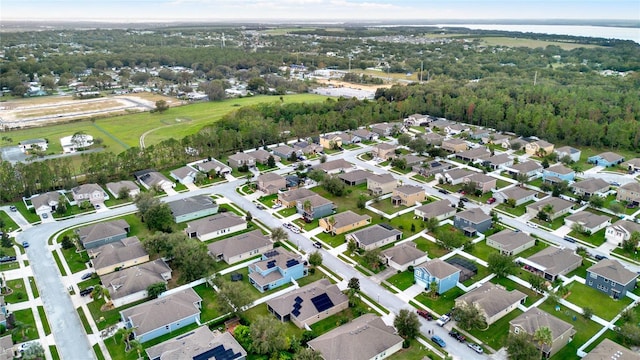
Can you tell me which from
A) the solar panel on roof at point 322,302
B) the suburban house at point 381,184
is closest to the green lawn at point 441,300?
the solar panel on roof at point 322,302

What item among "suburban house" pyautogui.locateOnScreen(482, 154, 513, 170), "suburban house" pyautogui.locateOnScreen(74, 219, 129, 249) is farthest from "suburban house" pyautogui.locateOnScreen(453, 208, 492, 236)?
"suburban house" pyautogui.locateOnScreen(74, 219, 129, 249)

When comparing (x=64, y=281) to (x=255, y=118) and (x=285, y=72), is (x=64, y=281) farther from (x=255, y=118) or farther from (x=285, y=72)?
(x=285, y=72)

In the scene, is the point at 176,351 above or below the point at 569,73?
below

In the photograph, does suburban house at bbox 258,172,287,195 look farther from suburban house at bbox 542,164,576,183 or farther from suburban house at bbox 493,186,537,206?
suburban house at bbox 542,164,576,183

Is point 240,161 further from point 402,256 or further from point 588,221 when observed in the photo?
point 588,221

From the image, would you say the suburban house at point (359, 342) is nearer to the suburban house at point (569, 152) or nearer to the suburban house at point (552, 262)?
the suburban house at point (552, 262)

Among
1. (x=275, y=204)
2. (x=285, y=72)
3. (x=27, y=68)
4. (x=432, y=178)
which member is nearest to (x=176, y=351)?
(x=275, y=204)

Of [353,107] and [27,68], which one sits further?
[27,68]
